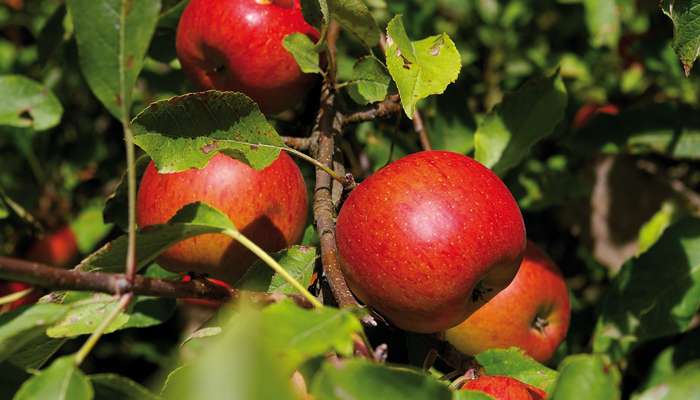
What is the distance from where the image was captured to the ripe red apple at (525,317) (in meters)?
1.35

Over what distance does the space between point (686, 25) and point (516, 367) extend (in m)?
0.60

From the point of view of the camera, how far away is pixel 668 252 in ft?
5.10

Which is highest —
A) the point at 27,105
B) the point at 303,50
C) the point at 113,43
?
the point at 113,43

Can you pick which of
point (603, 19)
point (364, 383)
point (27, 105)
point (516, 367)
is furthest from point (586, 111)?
point (364, 383)

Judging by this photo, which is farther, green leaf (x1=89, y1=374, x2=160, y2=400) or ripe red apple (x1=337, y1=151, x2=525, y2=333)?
ripe red apple (x1=337, y1=151, x2=525, y2=333)

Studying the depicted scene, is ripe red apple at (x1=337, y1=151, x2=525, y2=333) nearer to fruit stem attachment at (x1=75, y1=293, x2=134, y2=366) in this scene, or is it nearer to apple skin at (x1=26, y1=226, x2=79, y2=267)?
fruit stem attachment at (x1=75, y1=293, x2=134, y2=366)

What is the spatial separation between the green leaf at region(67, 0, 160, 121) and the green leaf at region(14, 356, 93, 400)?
32 centimetres

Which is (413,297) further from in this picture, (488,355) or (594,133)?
(594,133)

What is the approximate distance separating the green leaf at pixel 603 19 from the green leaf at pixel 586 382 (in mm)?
1356

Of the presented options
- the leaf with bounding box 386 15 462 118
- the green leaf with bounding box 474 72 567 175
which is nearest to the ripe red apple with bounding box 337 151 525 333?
the leaf with bounding box 386 15 462 118

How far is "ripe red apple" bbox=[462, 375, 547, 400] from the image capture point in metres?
1.06

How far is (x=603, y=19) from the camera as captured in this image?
1.95 meters

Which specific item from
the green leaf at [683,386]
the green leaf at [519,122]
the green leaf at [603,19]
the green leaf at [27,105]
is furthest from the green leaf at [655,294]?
the green leaf at [27,105]

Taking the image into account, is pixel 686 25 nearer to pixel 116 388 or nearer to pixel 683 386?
pixel 683 386
